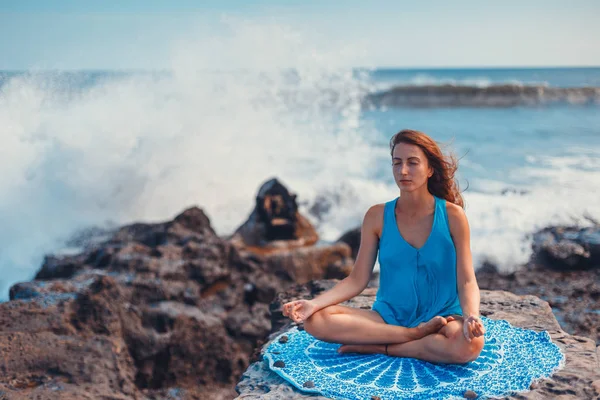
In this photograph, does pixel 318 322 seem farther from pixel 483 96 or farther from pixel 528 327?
pixel 483 96

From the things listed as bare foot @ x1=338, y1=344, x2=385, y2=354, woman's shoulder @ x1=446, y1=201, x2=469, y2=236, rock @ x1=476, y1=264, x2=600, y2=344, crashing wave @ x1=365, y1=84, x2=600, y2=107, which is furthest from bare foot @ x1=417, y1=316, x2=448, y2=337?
crashing wave @ x1=365, y1=84, x2=600, y2=107

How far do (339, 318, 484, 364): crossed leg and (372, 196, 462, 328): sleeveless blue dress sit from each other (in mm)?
199

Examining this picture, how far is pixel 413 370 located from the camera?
10.9 feet

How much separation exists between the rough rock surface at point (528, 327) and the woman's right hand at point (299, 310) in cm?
31

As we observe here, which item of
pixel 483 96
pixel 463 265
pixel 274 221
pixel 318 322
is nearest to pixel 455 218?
pixel 463 265

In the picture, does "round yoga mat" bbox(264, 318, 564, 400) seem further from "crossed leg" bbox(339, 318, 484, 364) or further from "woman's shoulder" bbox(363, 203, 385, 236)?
"woman's shoulder" bbox(363, 203, 385, 236)

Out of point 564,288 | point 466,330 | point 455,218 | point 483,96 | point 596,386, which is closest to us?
point 596,386

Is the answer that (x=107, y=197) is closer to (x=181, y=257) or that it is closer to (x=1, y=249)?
(x=1, y=249)

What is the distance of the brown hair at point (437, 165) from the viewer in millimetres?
3514

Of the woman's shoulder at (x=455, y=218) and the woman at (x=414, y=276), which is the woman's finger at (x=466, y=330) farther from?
the woman's shoulder at (x=455, y=218)

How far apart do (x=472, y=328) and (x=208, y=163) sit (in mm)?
9250

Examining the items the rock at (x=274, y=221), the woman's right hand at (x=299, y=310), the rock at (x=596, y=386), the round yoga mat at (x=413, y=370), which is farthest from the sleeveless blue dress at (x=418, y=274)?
the rock at (x=274, y=221)

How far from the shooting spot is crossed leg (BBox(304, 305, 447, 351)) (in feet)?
11.4

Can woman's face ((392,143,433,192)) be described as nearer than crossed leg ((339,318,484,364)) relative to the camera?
No
